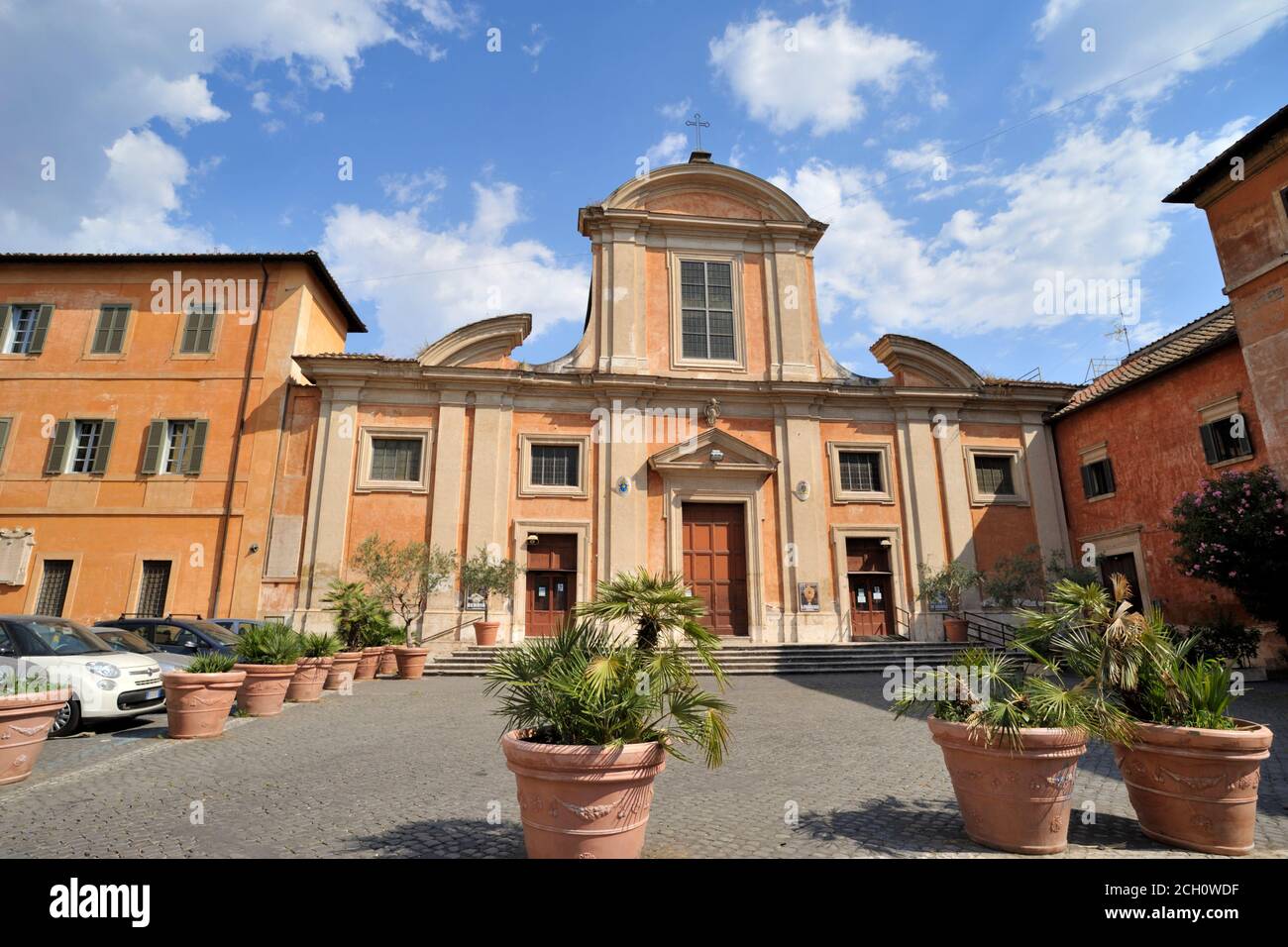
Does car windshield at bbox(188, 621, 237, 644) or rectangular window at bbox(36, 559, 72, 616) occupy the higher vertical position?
rectangular window at bbox(36, 559, 72, 616)

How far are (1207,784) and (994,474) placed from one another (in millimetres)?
17254

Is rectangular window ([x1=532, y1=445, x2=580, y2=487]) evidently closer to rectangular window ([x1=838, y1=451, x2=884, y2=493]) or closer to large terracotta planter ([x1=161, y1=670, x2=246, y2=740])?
rectangular window ([x1=838, y1=451, x2=884, y2=493])

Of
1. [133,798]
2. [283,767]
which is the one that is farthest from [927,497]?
[133,798]

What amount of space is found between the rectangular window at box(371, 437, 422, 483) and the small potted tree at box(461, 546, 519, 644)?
3138mm

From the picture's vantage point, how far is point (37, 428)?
703 inches

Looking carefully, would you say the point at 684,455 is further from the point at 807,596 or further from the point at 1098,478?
the point at 1098,478

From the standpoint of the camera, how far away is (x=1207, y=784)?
4129 millimetres

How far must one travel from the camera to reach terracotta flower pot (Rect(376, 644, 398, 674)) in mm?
14203

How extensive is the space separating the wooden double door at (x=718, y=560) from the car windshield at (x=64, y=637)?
12605mm

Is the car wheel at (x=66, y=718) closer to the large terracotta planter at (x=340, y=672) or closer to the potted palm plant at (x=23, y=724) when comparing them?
the potted palm plant at (x=23, y=724)

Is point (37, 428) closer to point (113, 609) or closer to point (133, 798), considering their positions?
point (113, 609)

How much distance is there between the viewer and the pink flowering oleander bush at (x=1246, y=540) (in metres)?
11.6

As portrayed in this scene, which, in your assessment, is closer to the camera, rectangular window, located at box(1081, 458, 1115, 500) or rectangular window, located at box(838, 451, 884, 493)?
rectangular window, located at box(1081, 458, 1115, 500)

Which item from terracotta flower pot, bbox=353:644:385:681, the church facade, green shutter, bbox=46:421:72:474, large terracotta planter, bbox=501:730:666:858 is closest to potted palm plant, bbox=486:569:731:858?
large terracotta planter, bbox=501:730:666:858
